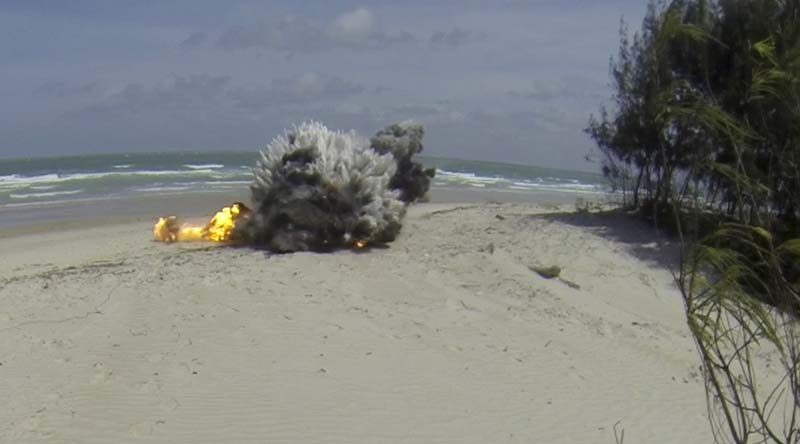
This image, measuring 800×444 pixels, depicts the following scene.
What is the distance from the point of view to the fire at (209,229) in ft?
40.7

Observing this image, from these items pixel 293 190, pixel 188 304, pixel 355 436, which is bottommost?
pixel 355 436

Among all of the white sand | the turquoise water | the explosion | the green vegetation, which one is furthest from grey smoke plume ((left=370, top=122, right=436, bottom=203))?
the turquoise water

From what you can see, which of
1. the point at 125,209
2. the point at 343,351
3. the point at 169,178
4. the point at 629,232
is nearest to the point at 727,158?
the point at 629,232

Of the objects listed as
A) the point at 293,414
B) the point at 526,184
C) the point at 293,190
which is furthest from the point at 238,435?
the point at 526,184

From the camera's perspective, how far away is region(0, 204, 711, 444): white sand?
707 centimetres

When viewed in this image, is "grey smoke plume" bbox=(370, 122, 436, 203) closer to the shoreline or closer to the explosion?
the explosion

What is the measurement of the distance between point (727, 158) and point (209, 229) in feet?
20.5

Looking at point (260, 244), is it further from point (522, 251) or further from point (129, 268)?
point (522, 251)

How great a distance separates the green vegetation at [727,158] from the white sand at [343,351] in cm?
78

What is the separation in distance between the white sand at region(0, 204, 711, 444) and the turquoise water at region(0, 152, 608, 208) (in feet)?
24.1

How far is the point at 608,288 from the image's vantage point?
11.5m

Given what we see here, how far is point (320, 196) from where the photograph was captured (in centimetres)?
1131

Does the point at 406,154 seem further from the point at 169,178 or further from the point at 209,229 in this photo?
the point at 169,178

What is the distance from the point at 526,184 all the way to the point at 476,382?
101 feet
